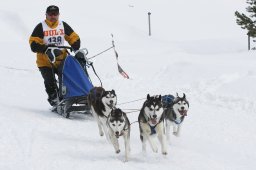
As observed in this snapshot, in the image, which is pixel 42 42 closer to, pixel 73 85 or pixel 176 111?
pixel 73 85

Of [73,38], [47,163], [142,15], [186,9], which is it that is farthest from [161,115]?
[186,9]

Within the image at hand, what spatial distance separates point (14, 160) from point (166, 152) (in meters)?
1.86

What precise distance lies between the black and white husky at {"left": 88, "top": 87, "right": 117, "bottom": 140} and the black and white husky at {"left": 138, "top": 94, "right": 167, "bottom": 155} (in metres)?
0.79

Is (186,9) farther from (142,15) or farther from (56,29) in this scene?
(56,29)

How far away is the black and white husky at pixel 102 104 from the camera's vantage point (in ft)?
25.1

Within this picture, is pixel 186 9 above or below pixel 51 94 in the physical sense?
above

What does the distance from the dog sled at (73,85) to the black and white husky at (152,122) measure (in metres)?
1.98

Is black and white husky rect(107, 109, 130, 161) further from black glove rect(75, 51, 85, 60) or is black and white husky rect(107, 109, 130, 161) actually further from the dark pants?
the dark pants

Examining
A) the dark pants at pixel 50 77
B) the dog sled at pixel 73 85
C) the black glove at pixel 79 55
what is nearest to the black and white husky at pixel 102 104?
the dog sled at pixel 73 85

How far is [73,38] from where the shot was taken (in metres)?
9.20

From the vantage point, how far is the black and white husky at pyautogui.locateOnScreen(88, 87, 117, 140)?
7.65 m

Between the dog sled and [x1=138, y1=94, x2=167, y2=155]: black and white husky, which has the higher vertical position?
the dog sled

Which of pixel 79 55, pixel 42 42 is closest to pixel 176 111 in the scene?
pixel 79 55

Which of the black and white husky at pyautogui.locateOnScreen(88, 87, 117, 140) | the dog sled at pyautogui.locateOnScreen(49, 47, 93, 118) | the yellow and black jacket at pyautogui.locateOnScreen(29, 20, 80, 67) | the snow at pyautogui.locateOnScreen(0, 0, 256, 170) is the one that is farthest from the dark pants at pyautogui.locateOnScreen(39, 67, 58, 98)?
the black and white husky at pyautogui.locateOnScreen(88, 87, 117, 140)
